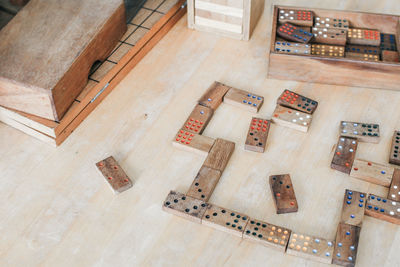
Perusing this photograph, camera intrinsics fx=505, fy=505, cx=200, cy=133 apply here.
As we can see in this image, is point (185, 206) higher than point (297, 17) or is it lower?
lower

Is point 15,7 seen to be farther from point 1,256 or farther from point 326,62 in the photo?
point 326,62

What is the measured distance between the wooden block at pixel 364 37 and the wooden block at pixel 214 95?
1.76 feet

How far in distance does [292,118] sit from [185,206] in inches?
19.8


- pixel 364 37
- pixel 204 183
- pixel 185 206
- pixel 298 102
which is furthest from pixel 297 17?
pixel 185 206

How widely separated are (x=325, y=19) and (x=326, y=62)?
30cm

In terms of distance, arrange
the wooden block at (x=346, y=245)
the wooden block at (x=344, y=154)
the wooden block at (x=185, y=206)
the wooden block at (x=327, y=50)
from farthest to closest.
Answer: the wooden block at (x=327, y=50) → the wooden block at (x=344, y=154) → the wooden block at (x=185, y=206) → the wooden block at (x=346, y=245)

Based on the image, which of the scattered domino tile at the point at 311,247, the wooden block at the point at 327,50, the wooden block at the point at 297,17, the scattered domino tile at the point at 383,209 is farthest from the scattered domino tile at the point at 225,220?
the wooden block at the point at 297,17

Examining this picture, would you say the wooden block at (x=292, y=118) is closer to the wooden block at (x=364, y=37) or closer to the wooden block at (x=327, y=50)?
the wooden block at (x=327, y=50)

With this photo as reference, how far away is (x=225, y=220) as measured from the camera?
142 cm

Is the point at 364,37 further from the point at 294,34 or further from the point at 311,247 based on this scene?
the point at 311,247

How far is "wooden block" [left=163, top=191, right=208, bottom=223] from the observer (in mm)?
1435

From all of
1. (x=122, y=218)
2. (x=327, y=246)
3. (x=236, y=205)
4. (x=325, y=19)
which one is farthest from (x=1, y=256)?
(x=325, y=19)

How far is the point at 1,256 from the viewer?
4.49ft

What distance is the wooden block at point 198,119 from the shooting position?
168 cm
